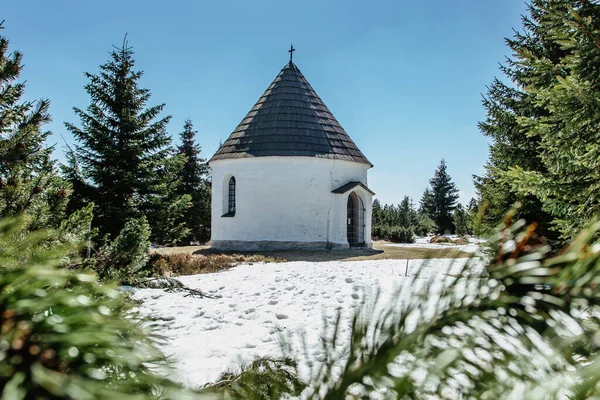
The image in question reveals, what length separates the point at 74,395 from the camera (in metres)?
0.36

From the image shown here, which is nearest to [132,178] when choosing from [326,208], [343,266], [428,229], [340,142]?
[343,266]

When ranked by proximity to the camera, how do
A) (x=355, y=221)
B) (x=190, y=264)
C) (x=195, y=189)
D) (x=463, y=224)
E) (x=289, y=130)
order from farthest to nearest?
(x=195, y=189) → (x=355, y=221) → (x=289, y=130) → (x=190, y=264) → (x=463, y=224)

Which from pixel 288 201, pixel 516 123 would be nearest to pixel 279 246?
pixel 288 201

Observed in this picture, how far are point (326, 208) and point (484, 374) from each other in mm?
17096

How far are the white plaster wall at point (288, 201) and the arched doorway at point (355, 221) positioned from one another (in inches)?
49.0

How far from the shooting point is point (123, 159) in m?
12.2

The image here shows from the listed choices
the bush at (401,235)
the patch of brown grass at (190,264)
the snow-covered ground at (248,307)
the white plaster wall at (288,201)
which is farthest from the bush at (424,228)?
the snow-covered ground at (248,307)

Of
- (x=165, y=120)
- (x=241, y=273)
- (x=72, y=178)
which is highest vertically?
(x=165, y=120)

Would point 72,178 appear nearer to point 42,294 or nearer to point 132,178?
point 132,178

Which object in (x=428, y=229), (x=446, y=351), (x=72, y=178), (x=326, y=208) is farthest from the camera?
(x=428, y=229)

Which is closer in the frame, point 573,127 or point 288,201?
point 573,127

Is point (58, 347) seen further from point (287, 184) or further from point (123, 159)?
point (287, 184)

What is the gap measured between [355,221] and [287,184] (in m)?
3.88

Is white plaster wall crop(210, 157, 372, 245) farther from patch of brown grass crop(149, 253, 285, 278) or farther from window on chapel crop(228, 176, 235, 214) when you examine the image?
patch of brown grass crop(149, 253, 285, 278)
